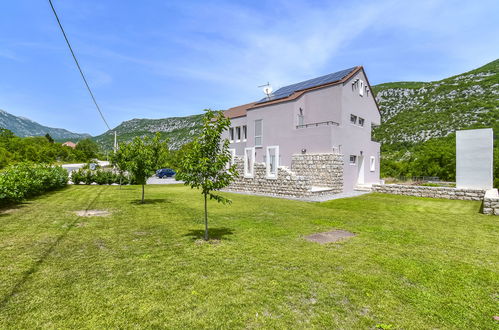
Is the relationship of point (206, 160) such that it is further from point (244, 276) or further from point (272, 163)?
point (272, 163)

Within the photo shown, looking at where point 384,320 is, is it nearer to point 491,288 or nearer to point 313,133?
point 491,288

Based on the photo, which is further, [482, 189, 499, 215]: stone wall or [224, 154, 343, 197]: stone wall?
[224, 154, 343, 197]: stone wall

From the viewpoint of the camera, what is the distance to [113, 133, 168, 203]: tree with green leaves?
13.5 meters

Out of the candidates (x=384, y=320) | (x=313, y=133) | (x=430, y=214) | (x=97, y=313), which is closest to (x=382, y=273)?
(x=384, y=320)

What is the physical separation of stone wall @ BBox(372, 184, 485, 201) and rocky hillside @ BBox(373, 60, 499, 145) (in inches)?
1622

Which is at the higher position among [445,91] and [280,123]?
[445,91]

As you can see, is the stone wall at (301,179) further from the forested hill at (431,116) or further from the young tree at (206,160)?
the forested hill at (431,116)

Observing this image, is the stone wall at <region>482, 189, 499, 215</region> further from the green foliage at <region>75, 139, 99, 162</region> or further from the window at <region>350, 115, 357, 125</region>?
the green foliage at <region>75, 139, 99, 162</region>

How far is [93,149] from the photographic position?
107875 mm

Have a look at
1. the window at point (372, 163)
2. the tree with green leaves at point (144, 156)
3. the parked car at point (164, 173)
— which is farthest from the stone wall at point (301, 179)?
the parked car at point (164, 173)

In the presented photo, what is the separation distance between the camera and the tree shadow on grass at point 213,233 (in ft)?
24.2

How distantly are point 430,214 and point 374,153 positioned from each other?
47.9 ft

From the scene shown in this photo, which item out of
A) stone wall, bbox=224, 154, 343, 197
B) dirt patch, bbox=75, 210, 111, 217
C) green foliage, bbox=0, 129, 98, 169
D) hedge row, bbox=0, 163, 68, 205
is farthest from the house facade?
green foliage, bbox=0, 129, 98, 169

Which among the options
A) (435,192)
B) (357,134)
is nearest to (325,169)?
(357,134)
